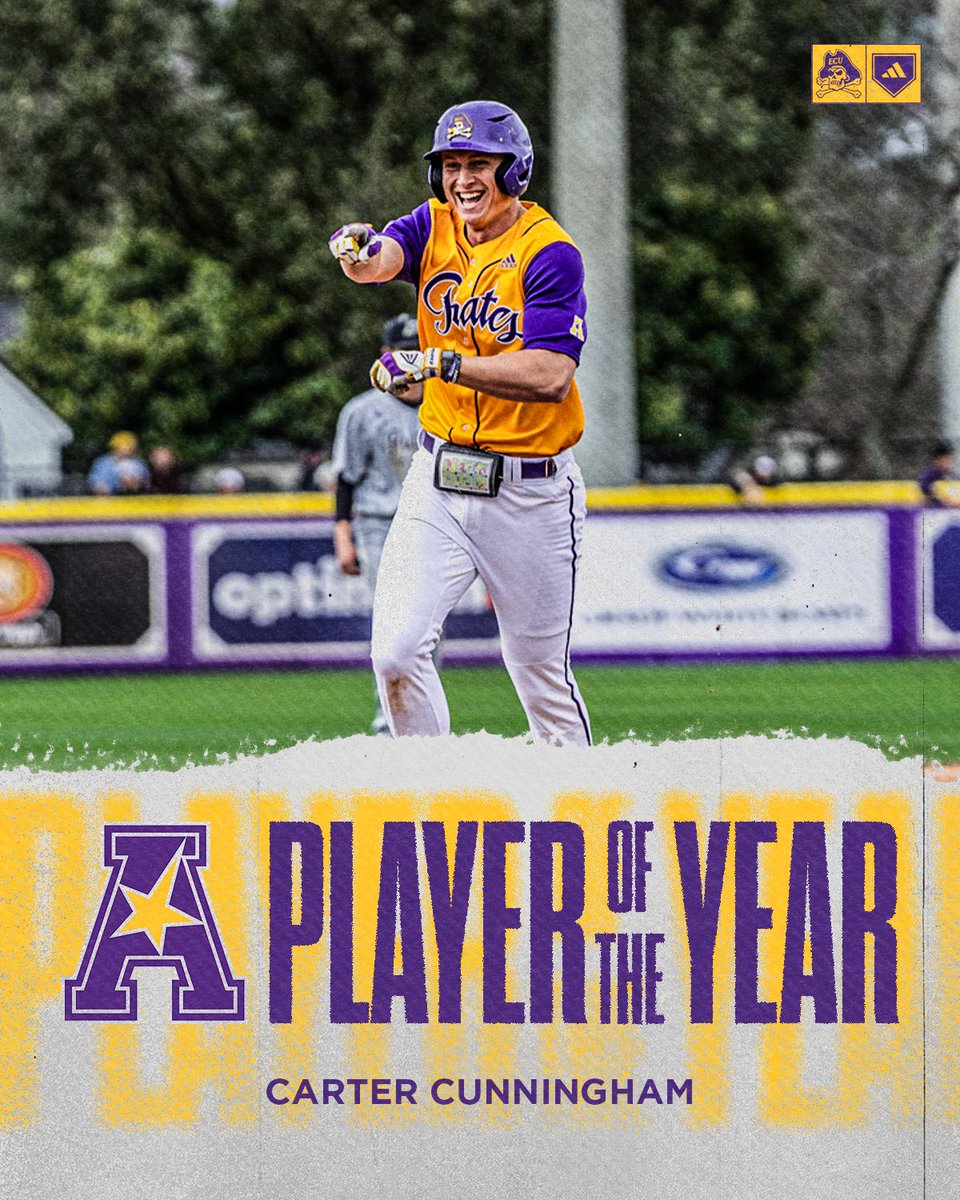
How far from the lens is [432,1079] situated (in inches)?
134

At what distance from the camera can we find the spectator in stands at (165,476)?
13.4m

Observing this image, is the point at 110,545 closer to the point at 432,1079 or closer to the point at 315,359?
the point at 315,359

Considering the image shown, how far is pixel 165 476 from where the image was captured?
44.8 ft

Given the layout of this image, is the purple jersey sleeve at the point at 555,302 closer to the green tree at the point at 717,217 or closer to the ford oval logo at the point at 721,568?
the ford oval logo at the point at 721,568

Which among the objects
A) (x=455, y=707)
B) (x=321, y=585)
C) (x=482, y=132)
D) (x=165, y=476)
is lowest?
(x=455, y=707)

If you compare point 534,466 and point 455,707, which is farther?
point 455,707

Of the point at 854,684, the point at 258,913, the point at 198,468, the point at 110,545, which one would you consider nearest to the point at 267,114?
the point at 198,468

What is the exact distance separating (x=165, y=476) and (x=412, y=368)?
991 cm

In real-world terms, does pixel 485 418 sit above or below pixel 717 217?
below

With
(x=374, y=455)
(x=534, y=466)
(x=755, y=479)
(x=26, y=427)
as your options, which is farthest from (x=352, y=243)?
(x=26, y=427)

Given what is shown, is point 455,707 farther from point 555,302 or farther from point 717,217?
point 717,217

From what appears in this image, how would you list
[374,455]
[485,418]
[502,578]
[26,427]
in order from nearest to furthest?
[485,418] → [502,578] → [374,455] → [26,427]

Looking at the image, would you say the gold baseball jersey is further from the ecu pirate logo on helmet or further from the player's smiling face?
the ecu pirate logo on helmet

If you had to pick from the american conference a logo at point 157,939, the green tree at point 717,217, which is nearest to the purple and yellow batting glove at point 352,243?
the american conference a logo at point 157,939
